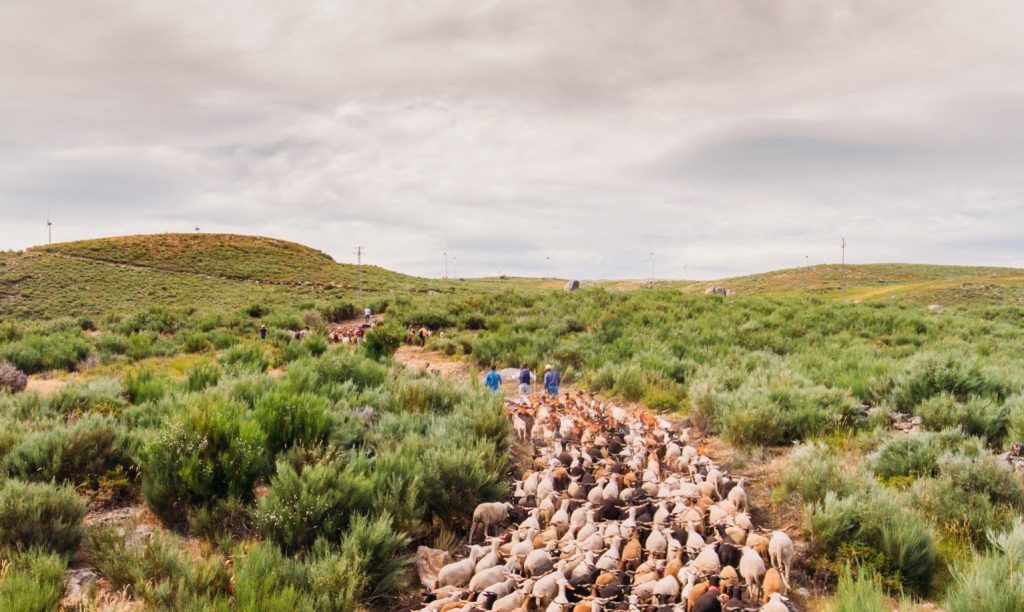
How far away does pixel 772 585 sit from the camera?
13.0 feet

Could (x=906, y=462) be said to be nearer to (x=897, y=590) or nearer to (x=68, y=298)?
(x=897, y=590)

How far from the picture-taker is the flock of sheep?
13.1ft

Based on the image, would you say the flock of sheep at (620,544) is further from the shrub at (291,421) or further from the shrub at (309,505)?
the shrub at (291,421)

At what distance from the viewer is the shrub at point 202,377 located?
9617mm

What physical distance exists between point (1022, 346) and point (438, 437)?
62.2ft

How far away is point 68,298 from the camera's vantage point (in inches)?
1992

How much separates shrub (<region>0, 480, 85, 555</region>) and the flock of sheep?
124 inches

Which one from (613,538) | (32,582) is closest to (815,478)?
(613,538)

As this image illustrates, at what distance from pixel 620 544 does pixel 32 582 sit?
4262mm

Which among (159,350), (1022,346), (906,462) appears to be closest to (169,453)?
(906,462)

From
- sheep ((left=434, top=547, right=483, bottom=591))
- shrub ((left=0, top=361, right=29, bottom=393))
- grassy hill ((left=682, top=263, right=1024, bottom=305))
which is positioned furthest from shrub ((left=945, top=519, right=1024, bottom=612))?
grassy hill ((left=682, top=263, right=1024, bottom=305))

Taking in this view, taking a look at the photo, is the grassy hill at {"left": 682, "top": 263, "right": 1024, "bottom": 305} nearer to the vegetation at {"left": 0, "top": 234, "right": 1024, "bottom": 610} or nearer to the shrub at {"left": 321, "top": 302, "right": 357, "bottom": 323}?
the shrub at {"left": 321, "top": 302, "right": 357, "bottom": 323}

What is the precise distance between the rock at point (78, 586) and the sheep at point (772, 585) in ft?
15.4

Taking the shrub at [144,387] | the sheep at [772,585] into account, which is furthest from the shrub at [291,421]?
the sheep at [772,585]
